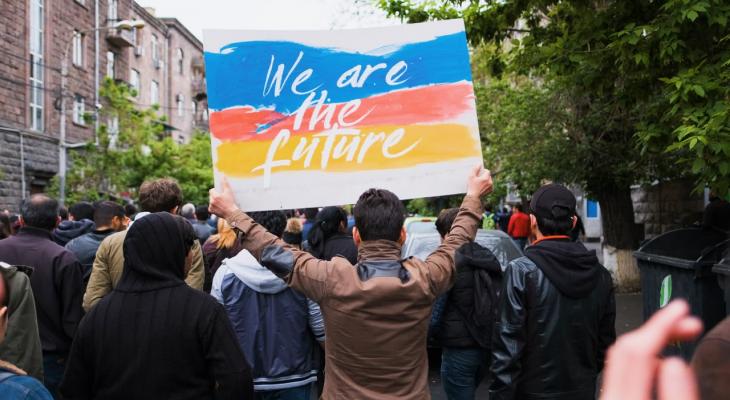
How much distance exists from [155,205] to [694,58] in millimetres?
4784

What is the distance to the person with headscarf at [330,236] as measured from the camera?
593 centimetres

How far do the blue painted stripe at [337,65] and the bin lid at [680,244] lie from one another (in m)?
3.93

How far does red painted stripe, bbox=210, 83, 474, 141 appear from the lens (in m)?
3.13

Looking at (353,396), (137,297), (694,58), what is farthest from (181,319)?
(694,58)

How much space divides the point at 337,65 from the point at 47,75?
20.2 m

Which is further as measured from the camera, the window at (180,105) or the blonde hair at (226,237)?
the window at (180,105)

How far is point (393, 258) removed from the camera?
2.72 meters

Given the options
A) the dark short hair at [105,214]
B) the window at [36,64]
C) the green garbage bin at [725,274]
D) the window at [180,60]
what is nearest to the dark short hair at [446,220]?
the green garbage bin at [725,274]

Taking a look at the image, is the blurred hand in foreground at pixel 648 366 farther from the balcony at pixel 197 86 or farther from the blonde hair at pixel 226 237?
the balcony at pixel 197 86

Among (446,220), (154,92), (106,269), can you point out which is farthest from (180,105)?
(446,220)

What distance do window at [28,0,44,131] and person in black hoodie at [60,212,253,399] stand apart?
1955 centimetres

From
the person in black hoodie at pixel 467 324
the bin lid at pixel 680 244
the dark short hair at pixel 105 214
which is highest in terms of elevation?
the dark short hair at pixel 105 214

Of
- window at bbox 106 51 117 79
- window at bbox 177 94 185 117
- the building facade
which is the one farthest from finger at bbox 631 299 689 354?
window at bbox 177 94 185 117

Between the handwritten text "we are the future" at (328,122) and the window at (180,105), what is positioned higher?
the window at (180,105)
